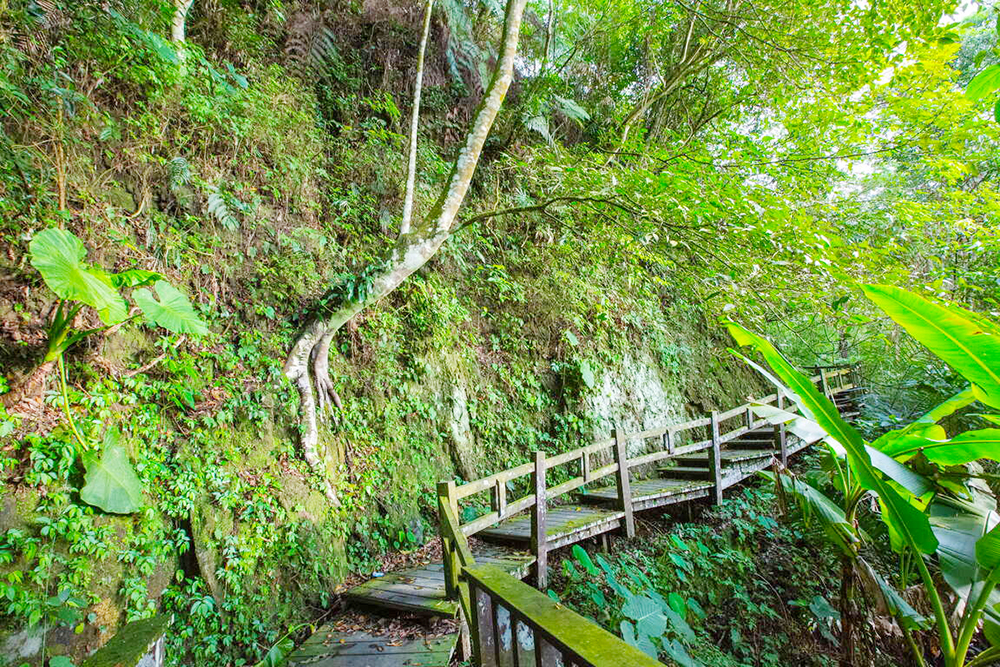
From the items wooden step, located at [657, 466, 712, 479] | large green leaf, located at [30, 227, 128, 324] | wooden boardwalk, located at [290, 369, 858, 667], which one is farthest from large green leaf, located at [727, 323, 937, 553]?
wooden step, located at [657, 466, 712, 479]

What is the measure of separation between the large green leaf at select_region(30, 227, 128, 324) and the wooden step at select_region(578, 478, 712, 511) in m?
5.69

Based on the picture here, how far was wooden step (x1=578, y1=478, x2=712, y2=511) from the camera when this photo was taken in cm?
603

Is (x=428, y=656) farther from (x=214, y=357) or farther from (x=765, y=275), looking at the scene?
(x=765, y=275)

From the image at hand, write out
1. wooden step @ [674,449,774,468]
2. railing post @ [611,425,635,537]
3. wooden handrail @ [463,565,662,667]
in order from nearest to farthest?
wooden handrail @ [463,565,662,667]
railing post @ [611,425,635,537]
wooden step @ [674,449,774,468]

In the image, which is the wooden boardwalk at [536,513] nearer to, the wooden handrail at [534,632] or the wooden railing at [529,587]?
the wooden railing at [529,587]

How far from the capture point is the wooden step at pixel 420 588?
3561mm

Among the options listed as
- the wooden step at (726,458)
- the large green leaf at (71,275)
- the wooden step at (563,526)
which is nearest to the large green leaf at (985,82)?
the large green leaf at (71,275)

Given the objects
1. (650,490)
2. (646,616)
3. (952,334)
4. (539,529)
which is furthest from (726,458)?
(952,334)

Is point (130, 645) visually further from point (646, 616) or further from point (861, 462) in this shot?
point (861, 462)

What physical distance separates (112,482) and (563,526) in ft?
13.9

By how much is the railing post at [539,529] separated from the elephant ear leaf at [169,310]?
11.0 feet

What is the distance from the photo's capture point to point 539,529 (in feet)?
15.1

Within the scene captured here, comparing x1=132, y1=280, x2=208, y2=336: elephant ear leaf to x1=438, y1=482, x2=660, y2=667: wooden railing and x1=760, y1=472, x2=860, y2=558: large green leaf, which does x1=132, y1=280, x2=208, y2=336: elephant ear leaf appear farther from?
x1=760, y1=472, x2=860, y2=558: large green leaf

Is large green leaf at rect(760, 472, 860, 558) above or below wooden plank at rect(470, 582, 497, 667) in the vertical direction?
above
